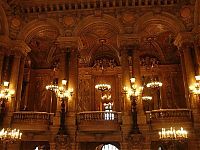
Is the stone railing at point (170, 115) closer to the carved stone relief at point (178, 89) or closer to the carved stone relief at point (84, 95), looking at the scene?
the carved stone relief at point (178, 89)

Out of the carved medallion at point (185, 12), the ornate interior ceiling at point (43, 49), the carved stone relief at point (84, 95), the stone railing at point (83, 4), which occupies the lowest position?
the carved stone relief at point (84, 95)

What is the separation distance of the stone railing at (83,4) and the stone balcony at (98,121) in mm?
6873

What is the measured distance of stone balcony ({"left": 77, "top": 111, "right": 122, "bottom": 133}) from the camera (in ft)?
46.0

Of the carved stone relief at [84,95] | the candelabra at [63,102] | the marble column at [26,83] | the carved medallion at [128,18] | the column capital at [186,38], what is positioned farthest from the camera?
the carved stone relief at [84,95]

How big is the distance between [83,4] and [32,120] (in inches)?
307

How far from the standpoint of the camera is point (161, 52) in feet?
66.9

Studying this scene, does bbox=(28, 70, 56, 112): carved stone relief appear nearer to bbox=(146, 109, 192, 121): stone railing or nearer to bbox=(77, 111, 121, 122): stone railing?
bbox=(77, 111, 121, 122): stone railing

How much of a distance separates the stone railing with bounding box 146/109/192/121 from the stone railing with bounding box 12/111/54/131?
5.68 meters

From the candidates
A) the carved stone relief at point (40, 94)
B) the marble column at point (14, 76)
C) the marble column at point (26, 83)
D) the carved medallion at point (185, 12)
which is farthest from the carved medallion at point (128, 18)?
the marble column at point (26, 83)

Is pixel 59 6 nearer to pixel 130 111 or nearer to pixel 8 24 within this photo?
pixel 8 24

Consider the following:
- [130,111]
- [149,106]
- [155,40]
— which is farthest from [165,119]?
[155,40]

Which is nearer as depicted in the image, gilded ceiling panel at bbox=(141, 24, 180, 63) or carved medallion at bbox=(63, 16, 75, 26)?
carved medallion at bbox=(63, 16, 75, 26)

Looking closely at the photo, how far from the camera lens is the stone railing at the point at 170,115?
13.9m

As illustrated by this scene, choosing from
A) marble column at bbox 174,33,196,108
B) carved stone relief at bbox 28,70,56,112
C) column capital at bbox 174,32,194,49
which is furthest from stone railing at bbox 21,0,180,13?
carved stone relief at bbox 28,70,56,112
